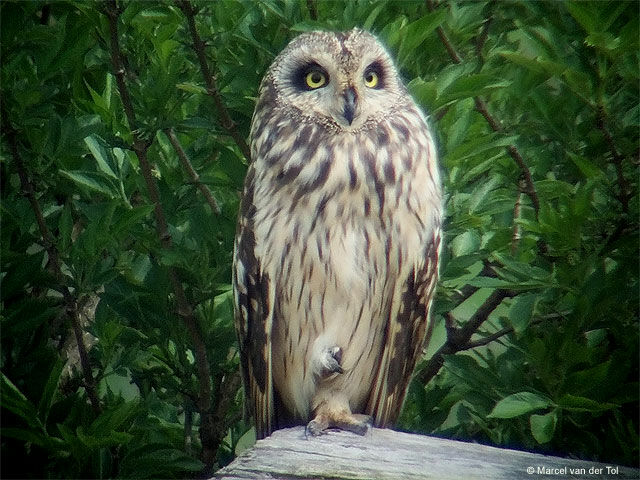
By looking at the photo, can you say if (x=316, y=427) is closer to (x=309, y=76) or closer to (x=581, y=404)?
(x=581, y=404)

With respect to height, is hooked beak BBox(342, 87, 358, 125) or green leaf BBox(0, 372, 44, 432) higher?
hooked beak BBox(342, 87, 358, 125)

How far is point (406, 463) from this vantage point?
2.09 m

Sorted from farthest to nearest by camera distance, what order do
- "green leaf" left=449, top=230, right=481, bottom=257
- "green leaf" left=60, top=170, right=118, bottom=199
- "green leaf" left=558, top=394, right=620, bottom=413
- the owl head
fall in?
1. "green leaf" left=449, top=230, right=481, bottom=257
2. "green leaf" left=60, top=170, right=118, bottom=199
3. the owl head
4. "green leaf" left=558, top=394, right=620, bottom=413

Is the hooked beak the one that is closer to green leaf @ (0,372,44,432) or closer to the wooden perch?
the wooden perch

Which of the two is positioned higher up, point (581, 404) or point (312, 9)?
point (312, 9)

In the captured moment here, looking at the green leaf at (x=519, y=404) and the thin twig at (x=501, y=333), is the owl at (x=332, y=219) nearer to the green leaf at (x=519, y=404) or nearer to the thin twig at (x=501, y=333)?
the thin twig at (x=501, y=333)

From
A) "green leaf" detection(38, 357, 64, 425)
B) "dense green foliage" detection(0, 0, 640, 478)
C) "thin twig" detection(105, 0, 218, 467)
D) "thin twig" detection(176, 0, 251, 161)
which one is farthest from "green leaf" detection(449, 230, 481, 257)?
"green leaf" detection(38, 357, 64, 425)

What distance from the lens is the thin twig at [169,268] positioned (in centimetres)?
242

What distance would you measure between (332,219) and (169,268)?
427 millimetres

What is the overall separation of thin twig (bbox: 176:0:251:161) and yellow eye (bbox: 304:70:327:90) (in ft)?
0.73

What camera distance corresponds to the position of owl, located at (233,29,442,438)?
248cm

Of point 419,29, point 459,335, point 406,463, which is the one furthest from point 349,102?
point 406,463

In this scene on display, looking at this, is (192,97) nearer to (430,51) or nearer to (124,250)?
(124,250)

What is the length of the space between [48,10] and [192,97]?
0.57 metres
